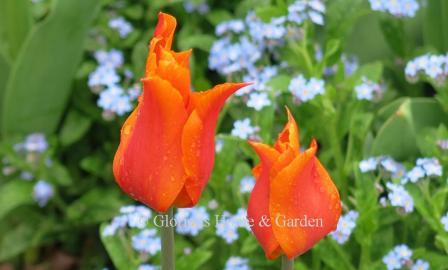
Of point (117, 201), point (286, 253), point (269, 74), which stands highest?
point (286, 253)

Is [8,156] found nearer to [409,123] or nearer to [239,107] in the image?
[239,107]

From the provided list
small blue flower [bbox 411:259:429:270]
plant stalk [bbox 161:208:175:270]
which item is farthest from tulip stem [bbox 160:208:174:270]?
small blue flower [bbox 411:259:429:270]

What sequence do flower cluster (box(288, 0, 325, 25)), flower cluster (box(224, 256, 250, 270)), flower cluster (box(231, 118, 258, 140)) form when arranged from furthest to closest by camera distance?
flower cluster (box(288, 0, 325, 25)), flower cluster (box(231, 118, 258, 140)), flower cluster (box(224, 256, 250, 270))

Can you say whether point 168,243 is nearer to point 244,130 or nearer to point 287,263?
point 287,263

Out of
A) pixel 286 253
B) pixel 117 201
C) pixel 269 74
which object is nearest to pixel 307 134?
pixel 269 74

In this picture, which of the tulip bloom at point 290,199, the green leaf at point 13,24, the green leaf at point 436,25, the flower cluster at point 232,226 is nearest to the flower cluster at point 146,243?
the flower cluster at point 232,226

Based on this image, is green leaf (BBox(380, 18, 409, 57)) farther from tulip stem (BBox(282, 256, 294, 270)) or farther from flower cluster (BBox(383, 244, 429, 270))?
tulip stem (BBox(282, 256, 294, 270))

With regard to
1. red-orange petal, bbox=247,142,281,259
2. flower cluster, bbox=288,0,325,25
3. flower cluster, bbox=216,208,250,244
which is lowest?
flower cluster, bbox=216,208,250,244
